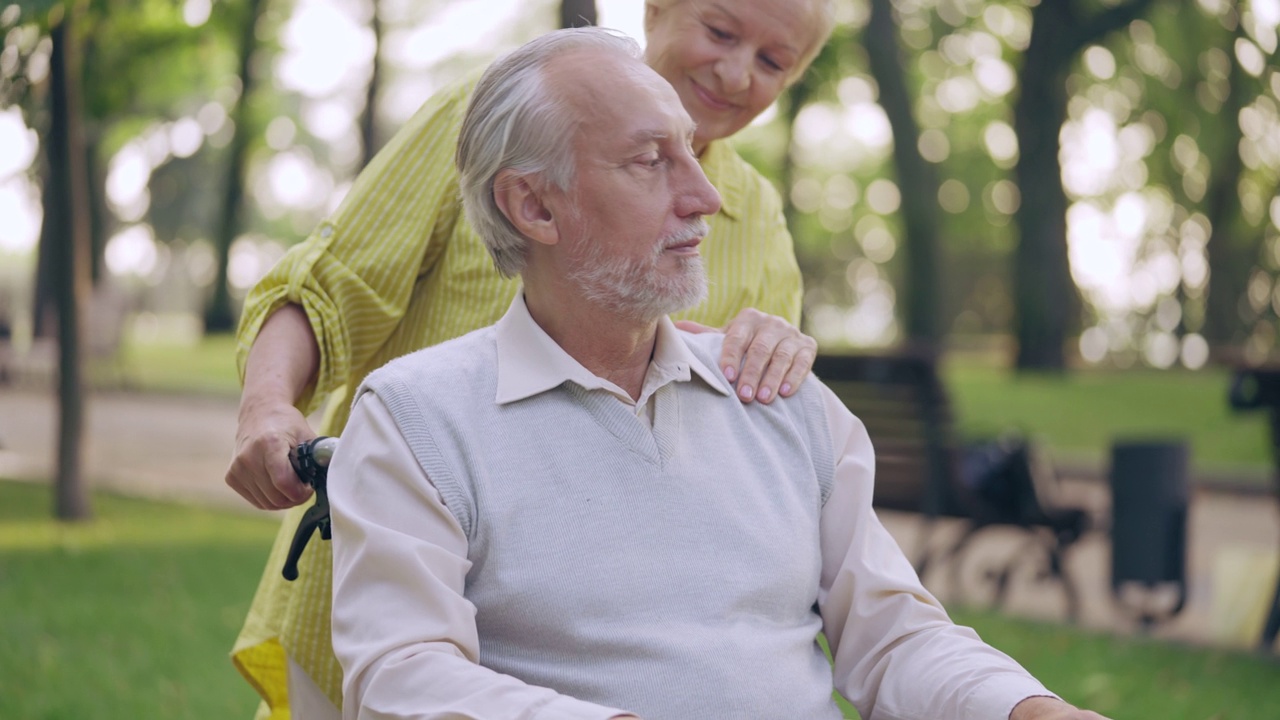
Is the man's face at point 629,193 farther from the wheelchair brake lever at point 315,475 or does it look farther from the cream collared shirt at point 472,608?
the wheelchair brake lever at point 315,475

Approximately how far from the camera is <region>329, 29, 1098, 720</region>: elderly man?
200 centimetres

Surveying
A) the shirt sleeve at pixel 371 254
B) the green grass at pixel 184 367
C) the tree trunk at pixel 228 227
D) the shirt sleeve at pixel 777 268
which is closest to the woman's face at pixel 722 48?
the shirt sleeve at pixel 777 268

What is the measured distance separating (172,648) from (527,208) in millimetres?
4179

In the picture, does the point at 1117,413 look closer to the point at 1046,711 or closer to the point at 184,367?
the point at 184,367

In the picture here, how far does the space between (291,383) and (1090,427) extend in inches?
594

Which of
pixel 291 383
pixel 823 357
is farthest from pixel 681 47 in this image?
pixel 823 357

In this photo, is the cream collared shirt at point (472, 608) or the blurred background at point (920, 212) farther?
the blurred background at point (920, 212)

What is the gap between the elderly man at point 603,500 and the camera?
2.00m

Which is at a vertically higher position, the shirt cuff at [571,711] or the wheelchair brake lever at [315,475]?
the wheelchair brake lever at [315,475]

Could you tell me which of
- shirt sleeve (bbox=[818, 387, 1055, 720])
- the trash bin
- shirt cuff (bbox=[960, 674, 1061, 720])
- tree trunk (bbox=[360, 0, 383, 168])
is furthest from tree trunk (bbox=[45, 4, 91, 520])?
tree trunk (bbox=[360, 0, 383, 168])

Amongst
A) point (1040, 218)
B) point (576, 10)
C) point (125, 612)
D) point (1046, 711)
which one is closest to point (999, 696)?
point (1046, 711)

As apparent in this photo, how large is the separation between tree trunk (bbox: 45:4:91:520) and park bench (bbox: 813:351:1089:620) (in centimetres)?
455

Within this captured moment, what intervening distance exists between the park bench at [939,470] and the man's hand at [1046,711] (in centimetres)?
575

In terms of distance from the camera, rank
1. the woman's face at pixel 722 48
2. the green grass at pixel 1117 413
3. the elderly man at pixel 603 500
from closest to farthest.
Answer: the elderly man at pixel 603 500
the woman's face at pixel 722 48
the green grass at pixel 1117 413
